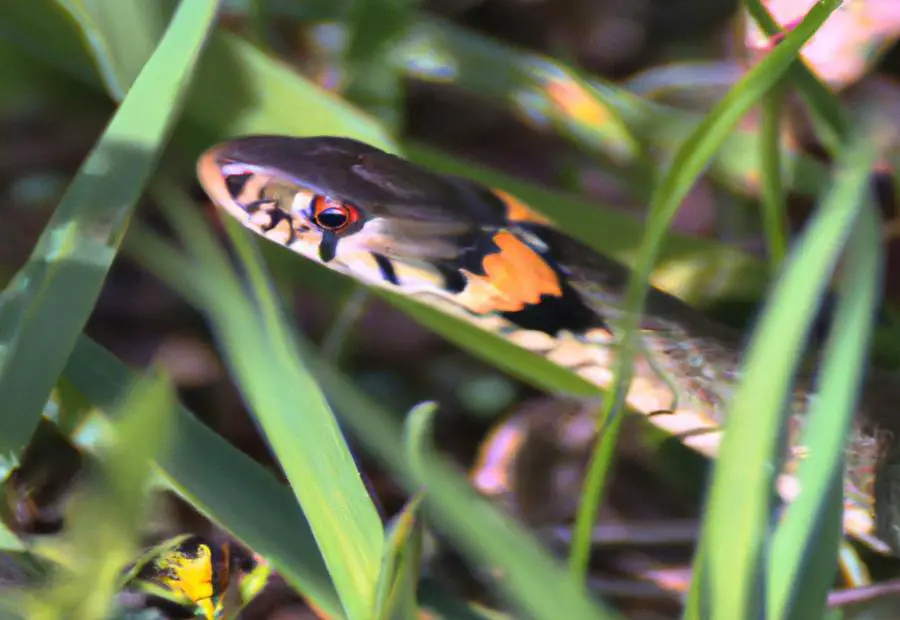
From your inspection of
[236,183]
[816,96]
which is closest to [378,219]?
[236,183]

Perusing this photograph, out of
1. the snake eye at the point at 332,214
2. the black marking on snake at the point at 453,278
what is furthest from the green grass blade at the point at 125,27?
the black marking on snake at the point at 453,278

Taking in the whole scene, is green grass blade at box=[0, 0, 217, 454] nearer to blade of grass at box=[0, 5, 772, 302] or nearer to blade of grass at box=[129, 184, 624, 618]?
blade of grass at box=[129, 184, 624, 618]

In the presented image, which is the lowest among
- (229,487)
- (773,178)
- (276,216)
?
(229,487)

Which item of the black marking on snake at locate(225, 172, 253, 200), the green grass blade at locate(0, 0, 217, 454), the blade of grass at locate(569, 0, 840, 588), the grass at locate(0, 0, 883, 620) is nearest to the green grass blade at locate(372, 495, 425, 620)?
the grass at locate(0, 0, 883, 620)

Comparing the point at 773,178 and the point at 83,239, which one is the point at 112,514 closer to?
the point at 83,239

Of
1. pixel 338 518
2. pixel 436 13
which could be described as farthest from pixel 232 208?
pixel 436 13

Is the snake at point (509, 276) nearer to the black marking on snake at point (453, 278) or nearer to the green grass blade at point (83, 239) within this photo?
the black marking on snake at point (453, 278)

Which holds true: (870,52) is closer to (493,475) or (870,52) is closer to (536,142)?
(536,142)
